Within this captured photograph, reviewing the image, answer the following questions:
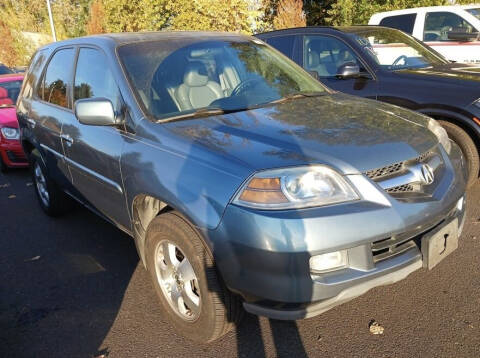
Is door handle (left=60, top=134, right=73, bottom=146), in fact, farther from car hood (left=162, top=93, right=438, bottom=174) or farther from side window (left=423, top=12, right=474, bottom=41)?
side window (left=423, top=12, right=474, bottom=41)

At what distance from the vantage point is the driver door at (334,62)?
4672 millimetres

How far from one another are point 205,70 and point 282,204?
161cm

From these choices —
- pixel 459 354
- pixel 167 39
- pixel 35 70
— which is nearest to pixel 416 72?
pixel 167 39

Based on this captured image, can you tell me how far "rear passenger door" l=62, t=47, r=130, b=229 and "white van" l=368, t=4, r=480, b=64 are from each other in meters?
6.23

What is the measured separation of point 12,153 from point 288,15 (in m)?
10.6

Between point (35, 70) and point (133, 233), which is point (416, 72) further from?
point (35, 70)

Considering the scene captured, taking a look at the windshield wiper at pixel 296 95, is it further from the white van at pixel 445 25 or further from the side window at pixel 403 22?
the side window at pixel 403 22

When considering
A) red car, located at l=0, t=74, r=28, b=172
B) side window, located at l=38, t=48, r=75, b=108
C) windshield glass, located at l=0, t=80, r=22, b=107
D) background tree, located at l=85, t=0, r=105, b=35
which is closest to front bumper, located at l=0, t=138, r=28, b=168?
red car, located at l=0, t=74, r=28, b=172

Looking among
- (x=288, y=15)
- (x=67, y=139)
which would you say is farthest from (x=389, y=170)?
(x=288, y=15)

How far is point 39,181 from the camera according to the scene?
4699mm

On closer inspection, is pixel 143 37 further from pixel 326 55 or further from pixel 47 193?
pixel 326 55

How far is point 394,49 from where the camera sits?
5.23 meters

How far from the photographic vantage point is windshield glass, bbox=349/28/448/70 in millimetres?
4871

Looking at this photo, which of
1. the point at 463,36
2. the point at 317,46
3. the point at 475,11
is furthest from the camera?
the point at 475,11
